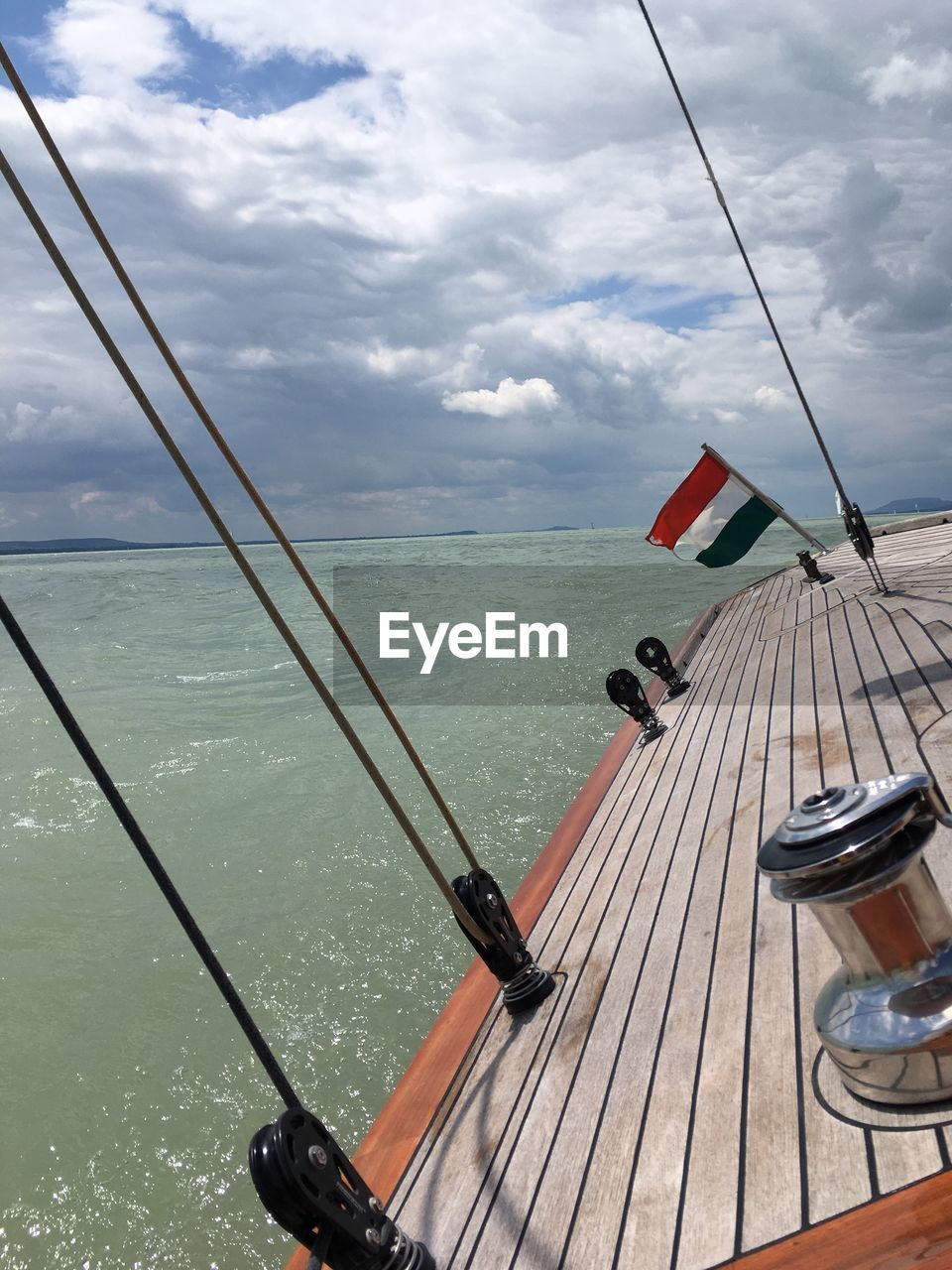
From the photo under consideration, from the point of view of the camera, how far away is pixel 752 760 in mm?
3689

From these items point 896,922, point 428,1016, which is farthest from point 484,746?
point 896,922

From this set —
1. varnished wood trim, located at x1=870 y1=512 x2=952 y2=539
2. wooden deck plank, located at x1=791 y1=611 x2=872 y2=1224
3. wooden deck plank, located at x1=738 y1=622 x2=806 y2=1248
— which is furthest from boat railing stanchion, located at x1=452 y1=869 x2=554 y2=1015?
varnished wood trim, located at x1=870 y1=512 x2=952 y2=539

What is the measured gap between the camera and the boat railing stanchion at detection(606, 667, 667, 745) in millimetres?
4891

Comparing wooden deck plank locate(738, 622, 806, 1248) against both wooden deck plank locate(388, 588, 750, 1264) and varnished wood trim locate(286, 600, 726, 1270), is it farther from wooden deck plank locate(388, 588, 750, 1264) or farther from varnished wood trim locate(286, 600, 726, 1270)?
varnished wood trim locate(286, 600, 726, 1270)

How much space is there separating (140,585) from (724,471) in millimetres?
36896

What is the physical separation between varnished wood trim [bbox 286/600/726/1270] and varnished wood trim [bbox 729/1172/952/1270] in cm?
103

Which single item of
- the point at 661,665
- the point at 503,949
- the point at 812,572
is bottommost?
the point at 812,572

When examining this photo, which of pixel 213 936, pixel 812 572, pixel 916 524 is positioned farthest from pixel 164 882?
pixel 916 524

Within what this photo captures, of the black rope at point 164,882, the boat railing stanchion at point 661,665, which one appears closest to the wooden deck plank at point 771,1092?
the black rope at point 164,882

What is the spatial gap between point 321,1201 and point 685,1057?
85 centimetres

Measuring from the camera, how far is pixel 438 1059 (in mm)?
2549

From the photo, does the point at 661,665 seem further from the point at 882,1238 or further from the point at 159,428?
the point at 882,1238

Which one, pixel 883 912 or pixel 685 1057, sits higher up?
pixel 883 912

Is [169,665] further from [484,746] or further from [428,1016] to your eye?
[428,1016]
